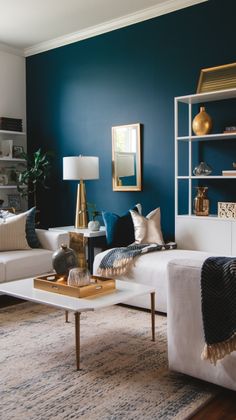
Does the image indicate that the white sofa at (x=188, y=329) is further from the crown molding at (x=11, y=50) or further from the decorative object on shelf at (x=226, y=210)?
the crown molding at (x=11, y=50)

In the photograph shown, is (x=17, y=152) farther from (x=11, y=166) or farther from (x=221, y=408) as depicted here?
(x=221, y=408)

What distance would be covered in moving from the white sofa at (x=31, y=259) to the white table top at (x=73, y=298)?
2.49 ft

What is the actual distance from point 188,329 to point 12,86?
4524 millimetres

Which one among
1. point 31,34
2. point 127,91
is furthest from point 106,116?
point 31,34

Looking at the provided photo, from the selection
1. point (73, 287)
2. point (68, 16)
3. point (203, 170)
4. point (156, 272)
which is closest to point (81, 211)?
point (203, 170)

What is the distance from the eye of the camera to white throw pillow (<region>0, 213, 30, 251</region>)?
4195mm

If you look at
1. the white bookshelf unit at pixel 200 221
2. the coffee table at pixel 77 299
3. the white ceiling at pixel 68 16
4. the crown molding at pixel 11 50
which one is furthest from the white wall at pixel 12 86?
the coffee table at pixel 77 299

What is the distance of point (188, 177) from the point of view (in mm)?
4078

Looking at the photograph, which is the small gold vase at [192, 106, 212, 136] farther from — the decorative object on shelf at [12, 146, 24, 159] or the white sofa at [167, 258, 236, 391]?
the decorative object on shelf at [12, 146, 24, 159]

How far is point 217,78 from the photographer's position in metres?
4.00

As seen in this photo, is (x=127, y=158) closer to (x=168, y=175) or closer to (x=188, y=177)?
(x=168, y=175)

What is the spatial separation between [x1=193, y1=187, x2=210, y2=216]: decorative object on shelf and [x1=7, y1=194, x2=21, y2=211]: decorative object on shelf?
2.64m

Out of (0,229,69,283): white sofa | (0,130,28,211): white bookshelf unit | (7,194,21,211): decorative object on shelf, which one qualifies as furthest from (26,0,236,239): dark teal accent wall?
(0,229,69,283): white sofa

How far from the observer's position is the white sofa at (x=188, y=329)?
218cm
